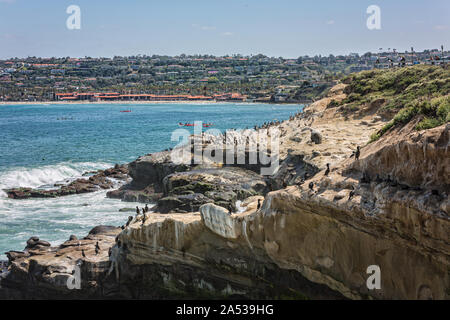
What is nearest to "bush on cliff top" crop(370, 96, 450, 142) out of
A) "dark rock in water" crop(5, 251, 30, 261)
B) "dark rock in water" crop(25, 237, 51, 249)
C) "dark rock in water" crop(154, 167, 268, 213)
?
"dark rock in water" crop(154, 167, 268, 213)

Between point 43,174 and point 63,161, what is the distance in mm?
7503

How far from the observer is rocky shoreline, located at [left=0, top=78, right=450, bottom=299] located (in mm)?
12695

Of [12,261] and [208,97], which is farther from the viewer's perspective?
[208,97]

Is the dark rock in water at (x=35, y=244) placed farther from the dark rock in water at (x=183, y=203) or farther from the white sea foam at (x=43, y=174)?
the white sea foam at (x=43, y=174)

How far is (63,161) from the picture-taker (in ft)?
181

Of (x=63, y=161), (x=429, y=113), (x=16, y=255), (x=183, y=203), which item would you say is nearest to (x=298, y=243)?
(x=429, y=113)

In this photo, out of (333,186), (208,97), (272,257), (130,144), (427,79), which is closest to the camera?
(333,186)

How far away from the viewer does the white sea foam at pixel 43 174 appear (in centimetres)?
4416

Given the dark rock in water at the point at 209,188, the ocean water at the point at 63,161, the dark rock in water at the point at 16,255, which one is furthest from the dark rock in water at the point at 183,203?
the dark rock in water at the point at 16,255

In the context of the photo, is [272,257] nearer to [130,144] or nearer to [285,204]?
[285,204]

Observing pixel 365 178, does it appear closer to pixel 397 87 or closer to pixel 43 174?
pixel 397 87

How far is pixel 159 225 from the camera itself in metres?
19.3
